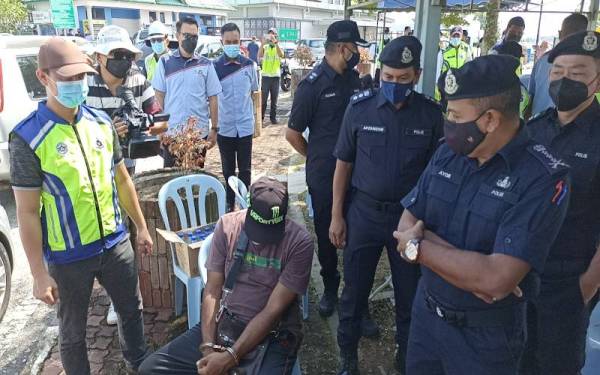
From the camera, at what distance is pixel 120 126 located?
297 centimetres

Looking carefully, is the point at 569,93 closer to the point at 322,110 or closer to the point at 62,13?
the point at 322,110

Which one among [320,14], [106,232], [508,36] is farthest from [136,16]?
[106,232]

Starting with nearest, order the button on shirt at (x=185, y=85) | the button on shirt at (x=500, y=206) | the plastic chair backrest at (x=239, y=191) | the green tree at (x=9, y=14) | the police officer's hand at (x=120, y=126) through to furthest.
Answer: the button on shirt at (x=500, y=206) → the police officer's hand at (x=120, y=126) → the plastic chair backrest at (x=239, y=191) → the button on shirt at (x=185, y=85) → the green tree at (x=9, y=14)

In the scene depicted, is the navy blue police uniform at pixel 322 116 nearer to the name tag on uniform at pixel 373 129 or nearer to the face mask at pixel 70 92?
the name tag on uniform at pixel 373 129

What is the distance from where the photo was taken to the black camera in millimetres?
3039

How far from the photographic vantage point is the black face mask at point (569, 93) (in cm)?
208

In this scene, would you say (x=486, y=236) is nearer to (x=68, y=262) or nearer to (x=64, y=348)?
(x=68, y=262)

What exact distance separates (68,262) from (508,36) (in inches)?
213

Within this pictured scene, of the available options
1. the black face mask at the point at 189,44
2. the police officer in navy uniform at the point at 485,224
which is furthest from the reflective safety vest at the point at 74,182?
the black face mask at the point at 189,44

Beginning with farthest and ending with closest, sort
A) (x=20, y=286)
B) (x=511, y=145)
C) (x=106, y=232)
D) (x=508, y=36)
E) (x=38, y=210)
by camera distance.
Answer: (x=508, y=36) → (x=20, y=286) → (x=106, y=232) → (x=38, y=210) → (x=511, y=145)

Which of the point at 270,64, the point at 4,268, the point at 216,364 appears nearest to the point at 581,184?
the point at 216,364

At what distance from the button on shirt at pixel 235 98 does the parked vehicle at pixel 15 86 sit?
160 cm

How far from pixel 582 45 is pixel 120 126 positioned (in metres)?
2.63

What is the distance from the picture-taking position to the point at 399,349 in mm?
2797
